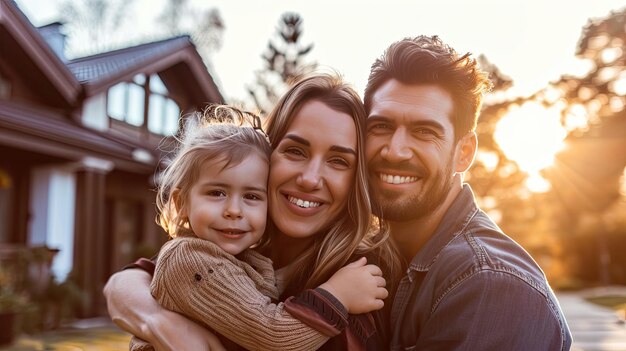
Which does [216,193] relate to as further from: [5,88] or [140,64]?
[140,64]

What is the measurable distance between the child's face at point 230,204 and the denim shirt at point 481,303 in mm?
760

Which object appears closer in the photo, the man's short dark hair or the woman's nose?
the woman's nose

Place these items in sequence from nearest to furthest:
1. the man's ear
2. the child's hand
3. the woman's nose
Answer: the child's hand
the woman's nose
the man's ear

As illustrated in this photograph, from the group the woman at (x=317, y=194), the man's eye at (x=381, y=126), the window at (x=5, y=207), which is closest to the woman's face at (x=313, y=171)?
the woman at (x=317, y=194)

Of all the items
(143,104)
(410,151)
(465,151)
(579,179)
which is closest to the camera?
(410,151)

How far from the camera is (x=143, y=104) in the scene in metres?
18.6

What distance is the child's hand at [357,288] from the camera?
2.78 meters

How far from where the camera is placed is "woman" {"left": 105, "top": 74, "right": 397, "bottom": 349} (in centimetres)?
309

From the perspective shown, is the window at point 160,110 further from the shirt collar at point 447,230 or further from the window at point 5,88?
the shirt collar at point 447,230

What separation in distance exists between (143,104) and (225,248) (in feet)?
53.5

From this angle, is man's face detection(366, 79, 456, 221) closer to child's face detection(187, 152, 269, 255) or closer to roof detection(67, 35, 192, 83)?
child's face detection(187, 152, 269, 255)

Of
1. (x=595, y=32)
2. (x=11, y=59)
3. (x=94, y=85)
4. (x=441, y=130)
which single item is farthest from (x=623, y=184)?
(x=441, y=130)

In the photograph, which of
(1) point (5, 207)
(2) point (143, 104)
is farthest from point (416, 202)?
(2) point (143, 104)

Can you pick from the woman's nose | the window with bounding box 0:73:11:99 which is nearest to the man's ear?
the woman's nose
